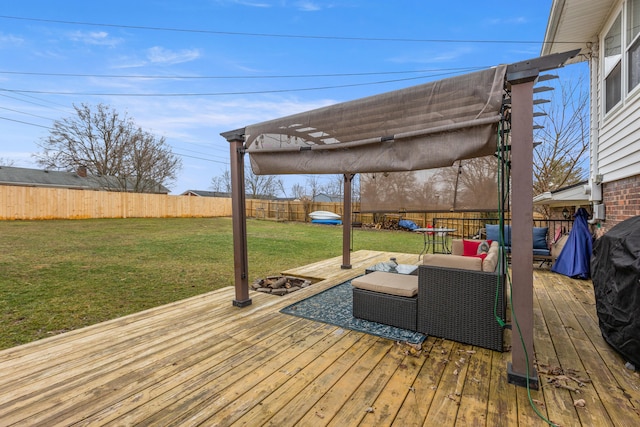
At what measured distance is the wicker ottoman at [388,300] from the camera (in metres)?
2.93

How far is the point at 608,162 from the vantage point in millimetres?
4441

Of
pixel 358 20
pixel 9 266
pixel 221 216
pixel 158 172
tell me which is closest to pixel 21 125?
pixel 158 172

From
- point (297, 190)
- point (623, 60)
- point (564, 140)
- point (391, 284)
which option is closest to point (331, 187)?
point (297, 190)

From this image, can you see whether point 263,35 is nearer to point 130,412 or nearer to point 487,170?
point 487,170

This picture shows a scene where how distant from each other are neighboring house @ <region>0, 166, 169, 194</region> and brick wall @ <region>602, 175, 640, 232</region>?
24.7m

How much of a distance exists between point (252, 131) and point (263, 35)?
12.1m

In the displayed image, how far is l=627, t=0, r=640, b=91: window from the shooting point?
3695 mm

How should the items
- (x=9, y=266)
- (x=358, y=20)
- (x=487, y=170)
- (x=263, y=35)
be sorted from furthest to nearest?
(x=263, y=35) → (x=358, y=20) → (x=9, y=266) → (x=487, y=170)

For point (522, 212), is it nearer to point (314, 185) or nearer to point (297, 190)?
point (314, 185)

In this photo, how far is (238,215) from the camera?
3.67m

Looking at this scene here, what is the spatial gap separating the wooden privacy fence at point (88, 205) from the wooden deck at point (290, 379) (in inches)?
610

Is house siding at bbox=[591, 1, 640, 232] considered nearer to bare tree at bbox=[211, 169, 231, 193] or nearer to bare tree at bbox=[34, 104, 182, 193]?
bare tree at bbox=[34, 104, 182, 193]

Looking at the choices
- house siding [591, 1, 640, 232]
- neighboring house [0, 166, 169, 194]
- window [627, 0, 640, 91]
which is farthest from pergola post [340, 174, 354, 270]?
neighboring house [0, 166, 169, 194]

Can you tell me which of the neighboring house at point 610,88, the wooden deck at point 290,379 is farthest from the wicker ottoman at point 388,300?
the neighboring house at point 610,88
